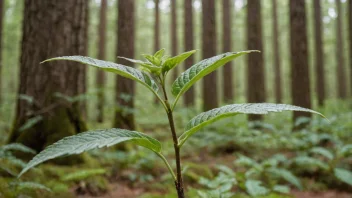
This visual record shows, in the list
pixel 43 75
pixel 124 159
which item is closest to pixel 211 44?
pixel 124 159

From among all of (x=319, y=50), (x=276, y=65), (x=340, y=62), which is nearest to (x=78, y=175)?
(x=319, y=50)

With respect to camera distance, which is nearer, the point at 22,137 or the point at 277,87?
the point at 22,137

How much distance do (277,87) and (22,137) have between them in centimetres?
1866

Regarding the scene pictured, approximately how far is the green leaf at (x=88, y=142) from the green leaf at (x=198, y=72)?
21cm

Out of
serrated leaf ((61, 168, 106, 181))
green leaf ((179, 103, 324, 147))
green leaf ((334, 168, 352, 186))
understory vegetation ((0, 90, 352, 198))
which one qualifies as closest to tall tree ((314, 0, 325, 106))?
understory vegetation ((0, 90, 352, 198))

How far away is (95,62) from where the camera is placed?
122cm

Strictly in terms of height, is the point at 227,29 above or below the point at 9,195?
above

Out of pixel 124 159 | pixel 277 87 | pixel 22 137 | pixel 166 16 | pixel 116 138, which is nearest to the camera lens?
pixel 116 138

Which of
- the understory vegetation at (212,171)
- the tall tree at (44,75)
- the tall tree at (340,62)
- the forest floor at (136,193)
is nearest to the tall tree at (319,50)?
the tall tree at (340,62)

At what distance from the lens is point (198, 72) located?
4.36 feet

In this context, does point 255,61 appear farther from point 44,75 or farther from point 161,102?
point 161,102

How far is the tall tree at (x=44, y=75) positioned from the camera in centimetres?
410

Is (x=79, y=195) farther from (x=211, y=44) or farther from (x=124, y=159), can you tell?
(x=211, y=44)

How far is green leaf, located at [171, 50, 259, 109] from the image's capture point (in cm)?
125
